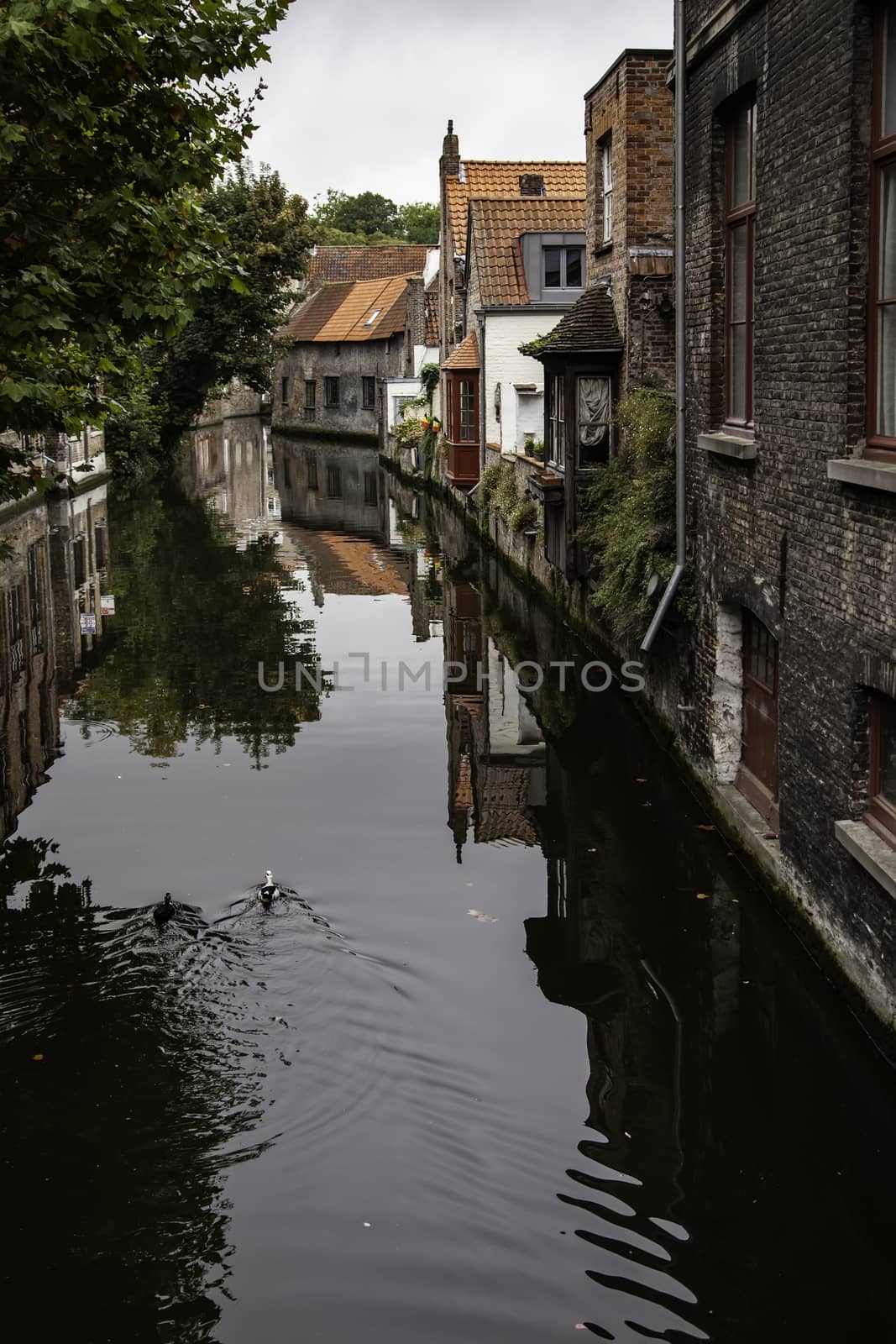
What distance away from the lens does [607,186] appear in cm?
1870

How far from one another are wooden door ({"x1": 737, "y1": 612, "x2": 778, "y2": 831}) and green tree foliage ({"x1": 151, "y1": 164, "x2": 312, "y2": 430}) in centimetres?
4125

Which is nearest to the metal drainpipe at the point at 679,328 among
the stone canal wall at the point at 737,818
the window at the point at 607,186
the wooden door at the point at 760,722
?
the stone canal wall at the point at 737,818

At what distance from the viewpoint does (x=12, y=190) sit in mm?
8953

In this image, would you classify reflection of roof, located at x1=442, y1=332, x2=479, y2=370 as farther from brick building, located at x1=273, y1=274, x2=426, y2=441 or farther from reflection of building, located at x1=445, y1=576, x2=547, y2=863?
brick building, located at x1=273, y1=274, x2=426, y2=441

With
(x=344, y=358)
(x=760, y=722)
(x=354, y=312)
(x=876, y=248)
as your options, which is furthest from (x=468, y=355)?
(x=354, y=312)

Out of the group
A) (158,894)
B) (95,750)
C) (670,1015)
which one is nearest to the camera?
(670,1015)

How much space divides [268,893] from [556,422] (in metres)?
11.0

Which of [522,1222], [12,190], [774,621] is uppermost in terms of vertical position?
[12,190]

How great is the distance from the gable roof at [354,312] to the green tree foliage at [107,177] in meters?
51.1

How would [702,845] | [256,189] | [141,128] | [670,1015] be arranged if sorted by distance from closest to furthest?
[670,1015] → [141,128] → [702,845] → [256,189]

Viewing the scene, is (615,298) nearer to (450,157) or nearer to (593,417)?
(593,417)

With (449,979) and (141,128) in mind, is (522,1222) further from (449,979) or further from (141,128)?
(141,128)

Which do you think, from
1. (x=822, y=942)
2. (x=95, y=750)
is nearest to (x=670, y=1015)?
(x=822, y=942)

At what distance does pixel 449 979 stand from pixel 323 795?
4.09 meters
